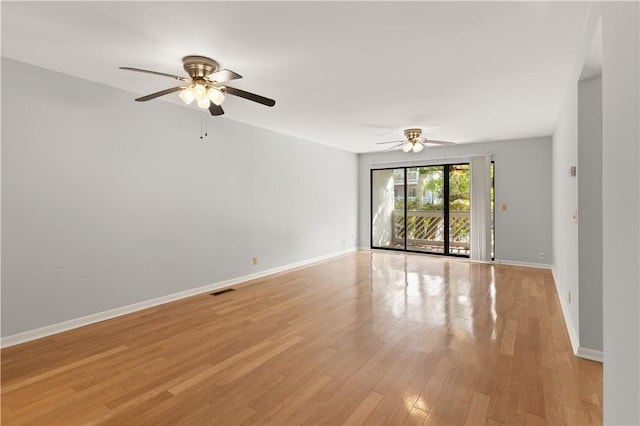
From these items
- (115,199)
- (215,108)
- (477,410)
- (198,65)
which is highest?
(198,65)

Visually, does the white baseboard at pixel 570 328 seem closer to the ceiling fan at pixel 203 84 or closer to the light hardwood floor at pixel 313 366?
the light hardwood floor at pixel 313 366

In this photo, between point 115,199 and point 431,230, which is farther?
point 431,230

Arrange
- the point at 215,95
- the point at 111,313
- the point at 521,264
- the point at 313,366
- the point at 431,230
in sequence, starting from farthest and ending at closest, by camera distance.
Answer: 1. the point at 431,230
2. the point at 521,264
3. the point at 111,313
4. the point at 215,95
5. the point at 313,366

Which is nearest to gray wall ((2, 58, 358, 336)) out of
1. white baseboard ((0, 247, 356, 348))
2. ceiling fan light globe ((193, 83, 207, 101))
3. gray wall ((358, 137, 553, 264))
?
white baseboard ((0, 247, 356, 348))

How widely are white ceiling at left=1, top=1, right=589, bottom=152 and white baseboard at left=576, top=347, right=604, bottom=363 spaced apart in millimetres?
2498

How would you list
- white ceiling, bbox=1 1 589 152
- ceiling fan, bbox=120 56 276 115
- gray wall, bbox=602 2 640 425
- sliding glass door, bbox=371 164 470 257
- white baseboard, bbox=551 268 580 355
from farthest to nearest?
1. sliding glass door, bbox=371 164 470 257
2. ceiling fan, bbox=120 56 276 115
3. white baseboard, bbox=551 268 580 355
4. white ceiling, bbox=1 1 589 152
5. gray wall, bbox=602 2 640 425

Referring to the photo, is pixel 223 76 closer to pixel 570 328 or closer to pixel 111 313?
pixel 111 313

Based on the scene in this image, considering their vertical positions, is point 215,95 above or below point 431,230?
above

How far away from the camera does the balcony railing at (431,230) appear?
23.8 feet

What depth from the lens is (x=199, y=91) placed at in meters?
2.85

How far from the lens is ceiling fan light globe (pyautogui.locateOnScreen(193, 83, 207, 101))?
9.34ft

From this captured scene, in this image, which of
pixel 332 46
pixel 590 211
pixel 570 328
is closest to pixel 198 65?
pixel 332 46

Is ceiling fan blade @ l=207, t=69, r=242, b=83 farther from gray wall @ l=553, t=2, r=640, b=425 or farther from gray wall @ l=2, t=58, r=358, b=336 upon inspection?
gray wall @ l=553, t=2, r=640, b=425

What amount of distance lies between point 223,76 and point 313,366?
2.53m
